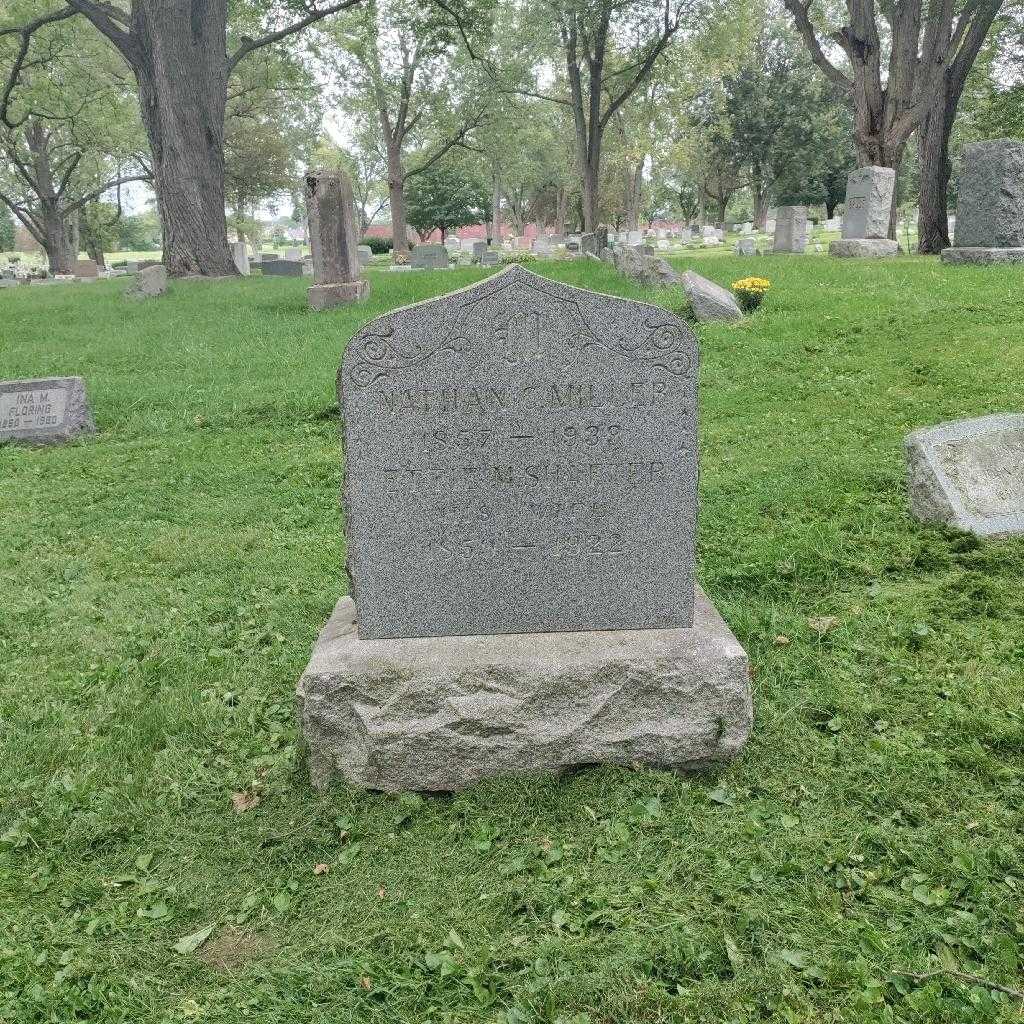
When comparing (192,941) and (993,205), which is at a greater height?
(993,205)

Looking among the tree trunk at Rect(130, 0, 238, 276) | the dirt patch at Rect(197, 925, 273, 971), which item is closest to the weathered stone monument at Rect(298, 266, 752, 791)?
the dirt patch at Rect(197, 925, 273, 971)

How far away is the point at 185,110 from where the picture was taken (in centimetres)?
1711

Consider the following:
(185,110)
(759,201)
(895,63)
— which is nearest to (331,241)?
(185,110)

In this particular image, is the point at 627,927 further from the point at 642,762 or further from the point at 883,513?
the point at 883,513

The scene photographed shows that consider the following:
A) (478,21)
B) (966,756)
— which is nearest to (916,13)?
A: (478,21)

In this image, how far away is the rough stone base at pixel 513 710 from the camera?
311cm

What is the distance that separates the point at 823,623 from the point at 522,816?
6.01 feet

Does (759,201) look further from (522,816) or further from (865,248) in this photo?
(522,816)

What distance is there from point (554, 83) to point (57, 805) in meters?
43.0

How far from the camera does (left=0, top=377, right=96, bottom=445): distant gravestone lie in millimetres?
8156

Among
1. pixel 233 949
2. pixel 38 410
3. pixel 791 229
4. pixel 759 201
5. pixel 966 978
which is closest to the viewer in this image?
pixel 966 978

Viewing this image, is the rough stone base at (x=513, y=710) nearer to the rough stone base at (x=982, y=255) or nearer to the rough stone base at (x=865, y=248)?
the rough stone base at (x=982, y=255)

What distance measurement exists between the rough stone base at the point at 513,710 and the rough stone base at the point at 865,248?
15329 millimetres

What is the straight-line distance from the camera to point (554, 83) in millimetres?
40500
